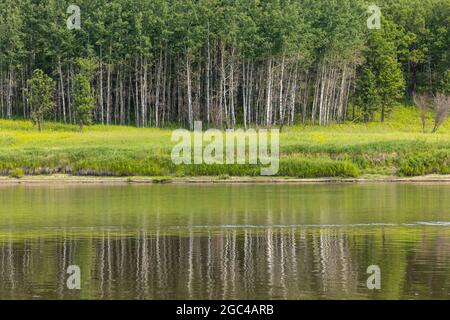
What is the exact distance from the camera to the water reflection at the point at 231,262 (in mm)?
24031

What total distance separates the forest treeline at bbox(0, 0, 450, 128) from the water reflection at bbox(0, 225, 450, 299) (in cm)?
6506

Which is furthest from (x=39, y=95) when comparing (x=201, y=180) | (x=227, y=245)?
(x=227, y=245)

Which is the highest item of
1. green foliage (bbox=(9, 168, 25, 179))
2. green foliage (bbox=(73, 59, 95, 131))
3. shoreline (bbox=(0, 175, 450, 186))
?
green foliage (bbox=(73, 59, 95, 131))

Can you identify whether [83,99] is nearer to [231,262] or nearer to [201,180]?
[201,180]

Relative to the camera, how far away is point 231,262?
2875 centimetres

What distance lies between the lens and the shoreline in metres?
65.8

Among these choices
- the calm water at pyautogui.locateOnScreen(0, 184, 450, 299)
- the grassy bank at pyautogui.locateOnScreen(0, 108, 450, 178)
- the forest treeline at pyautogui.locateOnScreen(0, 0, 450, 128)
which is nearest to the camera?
the calm water at pyautogui.locateOnScreen(0, 184, 450, 299)

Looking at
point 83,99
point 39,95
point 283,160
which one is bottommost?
point 283,160

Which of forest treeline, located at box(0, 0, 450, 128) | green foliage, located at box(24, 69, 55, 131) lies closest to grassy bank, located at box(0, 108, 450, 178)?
green foliage, located at box(24, 69, 55, 131)

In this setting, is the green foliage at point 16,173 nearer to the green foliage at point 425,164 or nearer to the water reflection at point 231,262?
the green foliage at point 425,164

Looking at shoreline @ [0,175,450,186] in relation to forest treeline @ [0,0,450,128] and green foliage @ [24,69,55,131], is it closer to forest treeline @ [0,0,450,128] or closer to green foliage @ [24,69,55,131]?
forest treeline @ [0,0,450,128]

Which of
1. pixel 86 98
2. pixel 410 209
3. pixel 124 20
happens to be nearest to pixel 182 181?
pixel 410 209

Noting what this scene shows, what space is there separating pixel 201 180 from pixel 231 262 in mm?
37649

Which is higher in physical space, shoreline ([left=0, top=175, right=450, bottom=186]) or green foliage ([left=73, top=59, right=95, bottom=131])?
green foliage ([left=73, top=59, right=95, bottom=131])
